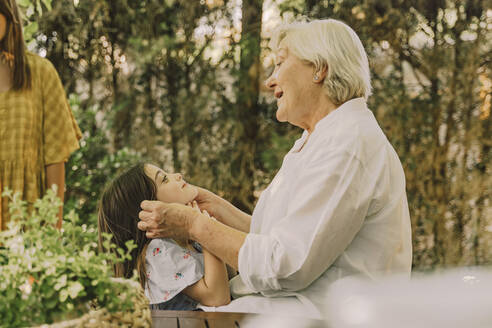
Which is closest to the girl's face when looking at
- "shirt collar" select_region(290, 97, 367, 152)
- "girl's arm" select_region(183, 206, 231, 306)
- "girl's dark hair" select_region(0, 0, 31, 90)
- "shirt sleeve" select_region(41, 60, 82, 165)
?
"girl's arm" select_region(183, 206, 231, 306)

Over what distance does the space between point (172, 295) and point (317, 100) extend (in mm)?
755

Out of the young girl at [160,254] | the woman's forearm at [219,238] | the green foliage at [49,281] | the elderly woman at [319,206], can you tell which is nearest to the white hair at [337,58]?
the elderly woman at [319,206]

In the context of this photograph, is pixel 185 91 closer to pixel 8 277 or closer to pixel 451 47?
pixel 451 47

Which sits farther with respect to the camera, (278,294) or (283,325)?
(278,294)

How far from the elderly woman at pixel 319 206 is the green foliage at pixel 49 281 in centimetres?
59

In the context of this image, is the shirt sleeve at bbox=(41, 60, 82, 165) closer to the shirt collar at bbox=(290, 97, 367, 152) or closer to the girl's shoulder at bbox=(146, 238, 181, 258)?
the girl's shoulder at bbox=(146, 238, 181, 258)

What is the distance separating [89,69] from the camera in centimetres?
462

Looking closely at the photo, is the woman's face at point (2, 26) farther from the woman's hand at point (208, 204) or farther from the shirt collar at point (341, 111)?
the shirt collar at point (341, 111)

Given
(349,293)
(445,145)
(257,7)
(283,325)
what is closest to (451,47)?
(445,145)

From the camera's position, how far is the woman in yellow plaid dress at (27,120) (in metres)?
2.34

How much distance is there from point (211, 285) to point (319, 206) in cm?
46

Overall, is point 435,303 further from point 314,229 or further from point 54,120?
point 54,120

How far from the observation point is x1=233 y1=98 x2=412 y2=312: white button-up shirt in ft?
5.04

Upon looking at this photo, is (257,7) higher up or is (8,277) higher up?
(257,7)
